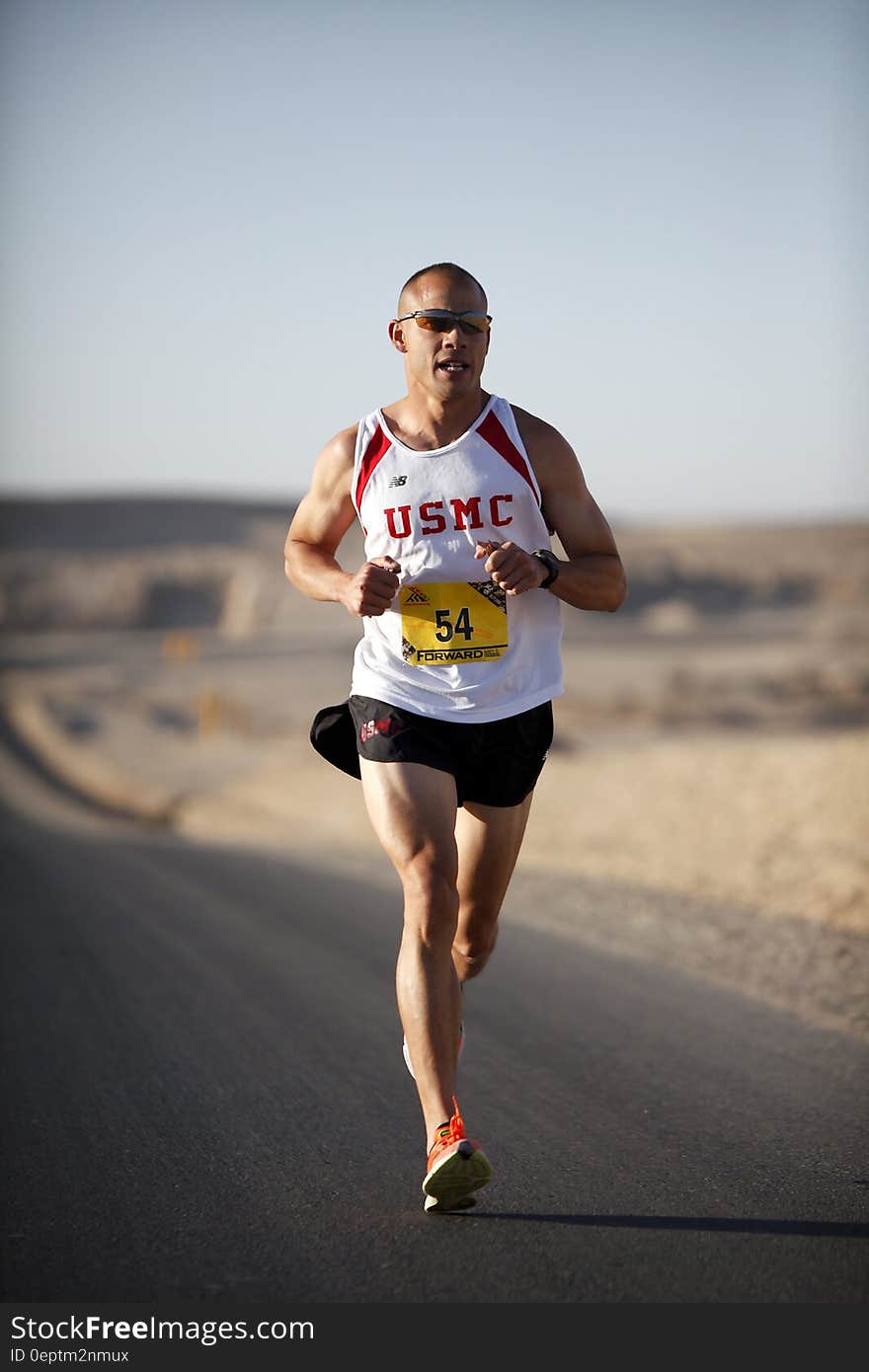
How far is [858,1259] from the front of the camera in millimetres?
3785

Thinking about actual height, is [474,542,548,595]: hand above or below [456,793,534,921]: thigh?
above

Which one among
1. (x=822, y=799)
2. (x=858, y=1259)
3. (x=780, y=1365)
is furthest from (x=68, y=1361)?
(x=822, y=799)

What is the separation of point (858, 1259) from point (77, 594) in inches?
3345

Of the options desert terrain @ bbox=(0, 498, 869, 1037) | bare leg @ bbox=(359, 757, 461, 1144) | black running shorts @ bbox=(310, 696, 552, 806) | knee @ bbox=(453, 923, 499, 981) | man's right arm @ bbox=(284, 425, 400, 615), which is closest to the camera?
bare leg @ bbox=(359, 757, 461, 1144)

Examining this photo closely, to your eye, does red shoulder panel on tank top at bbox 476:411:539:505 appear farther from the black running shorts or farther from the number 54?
the black running shorts

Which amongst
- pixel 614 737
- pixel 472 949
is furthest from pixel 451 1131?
pixel 614 737

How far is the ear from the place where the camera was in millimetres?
4738

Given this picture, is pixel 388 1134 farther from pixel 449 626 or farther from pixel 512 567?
pixel 512 567

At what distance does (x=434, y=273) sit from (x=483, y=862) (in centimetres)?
186

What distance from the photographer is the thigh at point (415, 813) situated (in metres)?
4.39

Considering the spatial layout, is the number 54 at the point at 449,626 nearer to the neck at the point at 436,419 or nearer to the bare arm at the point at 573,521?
the bare arm at the point at 573,521

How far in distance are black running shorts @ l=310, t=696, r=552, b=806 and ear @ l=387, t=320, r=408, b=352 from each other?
1.12 m

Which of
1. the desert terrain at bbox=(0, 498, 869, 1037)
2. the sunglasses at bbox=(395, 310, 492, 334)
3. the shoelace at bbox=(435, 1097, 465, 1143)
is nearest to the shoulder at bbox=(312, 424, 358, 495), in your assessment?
the sunglasses at bbox=(395, 310, 492, 334)

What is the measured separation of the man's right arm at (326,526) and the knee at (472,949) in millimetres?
1186
